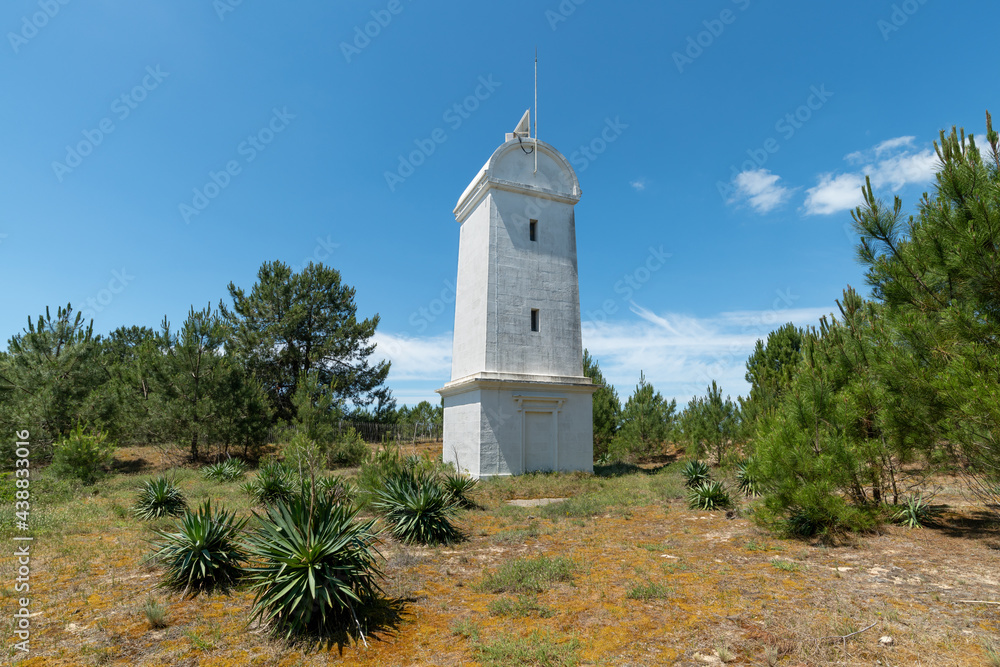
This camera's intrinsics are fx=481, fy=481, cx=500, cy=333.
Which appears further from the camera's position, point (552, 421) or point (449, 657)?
point (552, 421)

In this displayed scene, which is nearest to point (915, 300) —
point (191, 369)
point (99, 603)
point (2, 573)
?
point (99, 603)

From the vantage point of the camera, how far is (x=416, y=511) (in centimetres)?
840

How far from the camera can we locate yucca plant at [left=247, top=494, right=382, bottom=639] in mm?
4684

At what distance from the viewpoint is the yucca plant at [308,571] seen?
468 centimetres

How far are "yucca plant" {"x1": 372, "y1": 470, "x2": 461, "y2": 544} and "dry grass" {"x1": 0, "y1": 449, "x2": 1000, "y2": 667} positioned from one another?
1.12ft

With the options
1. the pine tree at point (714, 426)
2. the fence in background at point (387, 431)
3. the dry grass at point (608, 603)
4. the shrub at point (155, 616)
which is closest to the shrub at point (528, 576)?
the dry grass at point (608, 603)

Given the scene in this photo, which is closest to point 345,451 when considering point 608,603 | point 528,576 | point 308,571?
point 528,576

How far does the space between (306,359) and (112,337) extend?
16.2 metres

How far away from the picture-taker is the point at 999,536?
7.44 meters

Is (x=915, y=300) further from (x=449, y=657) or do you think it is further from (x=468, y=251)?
(x=468, y=251)

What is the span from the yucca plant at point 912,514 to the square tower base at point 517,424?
8.66 metres

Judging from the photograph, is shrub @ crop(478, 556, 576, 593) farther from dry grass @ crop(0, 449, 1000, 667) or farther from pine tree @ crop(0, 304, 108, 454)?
pine tree @ crop(0, 304, 108, 454)

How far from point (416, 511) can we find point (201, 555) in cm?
331

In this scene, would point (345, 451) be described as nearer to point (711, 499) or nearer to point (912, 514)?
point (711, 499)
